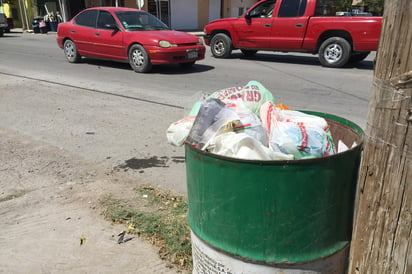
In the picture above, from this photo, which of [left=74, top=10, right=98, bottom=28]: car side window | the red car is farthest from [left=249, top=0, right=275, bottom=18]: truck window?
[left=74, top=10, right=98, bottom=28]: car side window

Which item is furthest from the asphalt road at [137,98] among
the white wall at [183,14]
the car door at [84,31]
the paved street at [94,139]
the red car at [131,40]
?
the white wall at [183,14]

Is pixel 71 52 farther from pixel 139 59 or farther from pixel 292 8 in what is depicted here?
pixel 292 8

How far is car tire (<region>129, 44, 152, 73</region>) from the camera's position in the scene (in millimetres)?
9820

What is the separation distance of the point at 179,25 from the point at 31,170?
2693 cm

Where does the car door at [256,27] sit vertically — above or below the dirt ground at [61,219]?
A: above

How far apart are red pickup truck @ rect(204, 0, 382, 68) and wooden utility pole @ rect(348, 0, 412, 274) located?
30.2 feet

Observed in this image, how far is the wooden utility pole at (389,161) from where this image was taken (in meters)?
1.39

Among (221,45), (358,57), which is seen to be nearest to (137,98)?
(221,45)

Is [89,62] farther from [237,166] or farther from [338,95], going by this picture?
[237,166]

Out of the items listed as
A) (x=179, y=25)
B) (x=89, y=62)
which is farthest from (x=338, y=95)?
(x=179, y=25)

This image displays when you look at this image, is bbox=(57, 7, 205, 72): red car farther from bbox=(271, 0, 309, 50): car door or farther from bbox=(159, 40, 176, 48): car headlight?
bbox=(271, 0, 309, 50): car door

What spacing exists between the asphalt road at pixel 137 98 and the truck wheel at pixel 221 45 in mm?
463

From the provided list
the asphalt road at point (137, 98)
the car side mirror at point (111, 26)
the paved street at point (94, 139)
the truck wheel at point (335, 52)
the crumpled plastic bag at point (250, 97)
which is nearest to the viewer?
the crumpled plastic bag at point (250, 97)

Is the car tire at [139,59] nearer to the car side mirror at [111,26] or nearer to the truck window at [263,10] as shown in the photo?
the car side mirror at [111,26]
